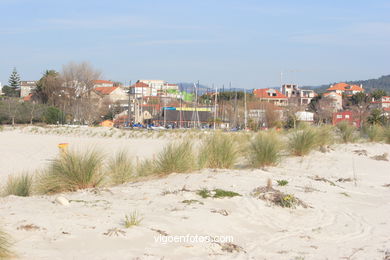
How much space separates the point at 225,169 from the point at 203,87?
4299cm

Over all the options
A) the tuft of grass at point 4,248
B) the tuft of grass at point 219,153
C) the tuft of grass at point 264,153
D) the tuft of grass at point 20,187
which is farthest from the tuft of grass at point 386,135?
the tuft of grass at point 4,248

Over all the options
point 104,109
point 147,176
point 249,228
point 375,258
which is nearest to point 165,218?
point 249,228

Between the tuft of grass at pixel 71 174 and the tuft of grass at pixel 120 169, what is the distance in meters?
0.82

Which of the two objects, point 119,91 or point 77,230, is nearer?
point 77,230

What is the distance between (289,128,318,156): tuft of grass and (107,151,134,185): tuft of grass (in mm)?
5657

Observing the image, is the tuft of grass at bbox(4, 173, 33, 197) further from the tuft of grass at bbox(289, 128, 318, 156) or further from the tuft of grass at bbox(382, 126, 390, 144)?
the tuft of grass at bbox(382, 126, 390, 144)

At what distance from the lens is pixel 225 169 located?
10.3 m

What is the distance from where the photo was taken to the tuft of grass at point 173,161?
951 centimetres

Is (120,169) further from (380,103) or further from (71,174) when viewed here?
(380,103)

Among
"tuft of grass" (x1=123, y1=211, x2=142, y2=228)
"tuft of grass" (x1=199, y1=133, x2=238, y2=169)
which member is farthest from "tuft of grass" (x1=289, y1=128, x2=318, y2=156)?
"tuft of grass" (x1=123, y1=211, x2=142, y2=228)

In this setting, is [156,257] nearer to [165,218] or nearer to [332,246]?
[165,218]

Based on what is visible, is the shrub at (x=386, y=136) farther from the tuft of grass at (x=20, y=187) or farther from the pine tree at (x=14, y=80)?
the pine tree at (x=14, y=80)

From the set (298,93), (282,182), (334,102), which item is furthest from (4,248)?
(298,93)

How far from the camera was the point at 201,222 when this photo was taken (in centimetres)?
583
